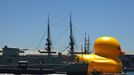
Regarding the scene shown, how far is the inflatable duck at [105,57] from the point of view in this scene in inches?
2141

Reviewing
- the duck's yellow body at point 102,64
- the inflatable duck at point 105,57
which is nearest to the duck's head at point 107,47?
the inflatable duck at point 105,57

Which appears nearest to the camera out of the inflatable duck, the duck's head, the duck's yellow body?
the duck's yellow body

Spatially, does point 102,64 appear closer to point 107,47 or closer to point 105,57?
point 105,57

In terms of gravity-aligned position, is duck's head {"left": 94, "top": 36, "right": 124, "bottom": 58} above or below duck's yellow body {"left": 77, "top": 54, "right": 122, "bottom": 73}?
above

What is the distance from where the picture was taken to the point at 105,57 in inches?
2180

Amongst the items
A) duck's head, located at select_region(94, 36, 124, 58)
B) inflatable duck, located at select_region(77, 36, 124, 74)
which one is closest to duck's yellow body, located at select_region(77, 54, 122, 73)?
inflatable duck, located at select_region(77, 36, 124, 74)

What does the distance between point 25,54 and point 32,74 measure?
8820 centimetres

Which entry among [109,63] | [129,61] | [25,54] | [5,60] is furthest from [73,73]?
[129,61]

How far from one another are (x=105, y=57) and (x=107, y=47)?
4.78 feet

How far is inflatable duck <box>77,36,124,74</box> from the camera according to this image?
54375mm

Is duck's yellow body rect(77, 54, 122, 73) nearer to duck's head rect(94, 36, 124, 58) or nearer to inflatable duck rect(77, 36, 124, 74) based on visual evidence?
inflatable duck rect(77, 36, 124, 74)

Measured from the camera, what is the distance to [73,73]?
47.4 meters

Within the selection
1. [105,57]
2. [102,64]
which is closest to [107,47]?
[105,57]

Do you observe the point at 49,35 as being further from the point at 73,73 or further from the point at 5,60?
the point at 73,73
